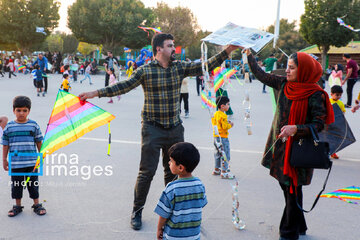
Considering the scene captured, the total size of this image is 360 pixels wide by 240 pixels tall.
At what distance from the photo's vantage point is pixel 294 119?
10.1 ft

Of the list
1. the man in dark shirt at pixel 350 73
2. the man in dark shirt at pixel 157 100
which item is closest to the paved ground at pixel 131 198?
the man in dark shirt at pixel 157 100

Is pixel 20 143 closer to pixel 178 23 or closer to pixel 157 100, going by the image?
pixel 157 100

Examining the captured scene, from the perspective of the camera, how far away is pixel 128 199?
4203 mm

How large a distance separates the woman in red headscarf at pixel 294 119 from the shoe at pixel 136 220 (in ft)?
4.50

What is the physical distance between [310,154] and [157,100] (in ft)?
4.89

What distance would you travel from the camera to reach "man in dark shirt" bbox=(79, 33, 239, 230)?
134 inches

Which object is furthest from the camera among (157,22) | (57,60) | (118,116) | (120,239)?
(157,22)

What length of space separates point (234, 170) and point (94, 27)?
4018 centimetres

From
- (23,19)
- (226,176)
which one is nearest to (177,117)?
(226,176)

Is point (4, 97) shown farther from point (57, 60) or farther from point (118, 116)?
point (57, 60)

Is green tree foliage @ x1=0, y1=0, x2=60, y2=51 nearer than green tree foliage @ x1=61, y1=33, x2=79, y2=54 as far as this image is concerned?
Yes

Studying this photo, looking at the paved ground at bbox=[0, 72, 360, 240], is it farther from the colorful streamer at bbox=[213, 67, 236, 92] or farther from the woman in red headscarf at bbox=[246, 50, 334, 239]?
the colorful streamer at bbox=[213, 67, 236, 92]

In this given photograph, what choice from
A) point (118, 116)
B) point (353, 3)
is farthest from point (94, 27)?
point (118, 116)

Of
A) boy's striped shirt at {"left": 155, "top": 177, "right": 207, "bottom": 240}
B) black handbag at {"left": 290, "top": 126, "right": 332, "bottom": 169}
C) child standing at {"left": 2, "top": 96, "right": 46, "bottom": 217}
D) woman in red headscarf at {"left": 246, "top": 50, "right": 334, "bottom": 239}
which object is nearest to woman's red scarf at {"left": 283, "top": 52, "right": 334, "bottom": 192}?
woman in red headscarf at {"left": 246, "top": 50, "right": 334, "bottom": 239}
